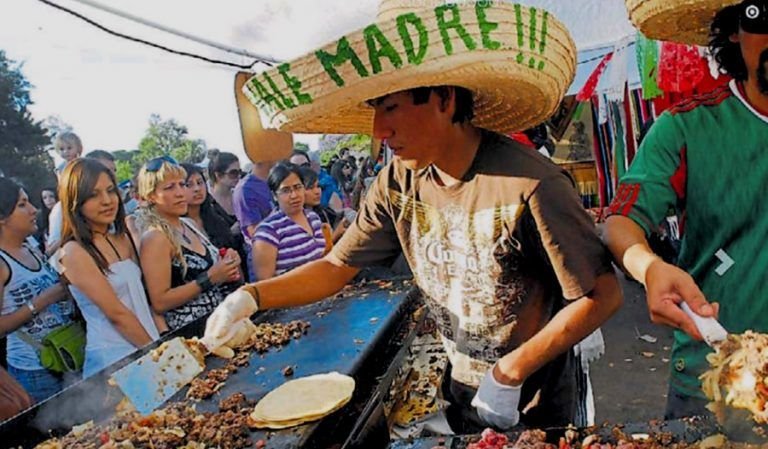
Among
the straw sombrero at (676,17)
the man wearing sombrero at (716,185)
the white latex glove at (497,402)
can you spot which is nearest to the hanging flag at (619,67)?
the straw sombrero at (676,17)

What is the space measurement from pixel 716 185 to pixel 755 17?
49cm

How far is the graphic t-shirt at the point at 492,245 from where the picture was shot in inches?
75.0

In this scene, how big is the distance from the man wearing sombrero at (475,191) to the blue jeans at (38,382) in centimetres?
190

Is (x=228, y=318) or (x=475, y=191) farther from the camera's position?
(x=228, y=318)

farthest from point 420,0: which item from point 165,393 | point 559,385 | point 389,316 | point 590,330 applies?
point 389,316

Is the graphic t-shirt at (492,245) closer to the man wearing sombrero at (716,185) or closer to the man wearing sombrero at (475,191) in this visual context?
the man wearing sombrero at (475,191)

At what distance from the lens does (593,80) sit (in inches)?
253

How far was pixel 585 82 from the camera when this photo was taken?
6637 mm

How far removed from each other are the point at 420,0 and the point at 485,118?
60 centimetres

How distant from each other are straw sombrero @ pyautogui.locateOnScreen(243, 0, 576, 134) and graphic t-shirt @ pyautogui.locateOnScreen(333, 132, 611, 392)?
296mm

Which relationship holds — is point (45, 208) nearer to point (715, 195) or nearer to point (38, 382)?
point (38, 382)

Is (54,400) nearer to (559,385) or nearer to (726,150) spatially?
(559,385)

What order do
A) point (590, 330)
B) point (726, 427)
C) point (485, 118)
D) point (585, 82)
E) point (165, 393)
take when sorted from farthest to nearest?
point (585, 82) → point (485, 118) → point (165, 393) → point (590, 330) → point (726, 427)

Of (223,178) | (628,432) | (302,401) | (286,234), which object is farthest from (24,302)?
(223,178)
